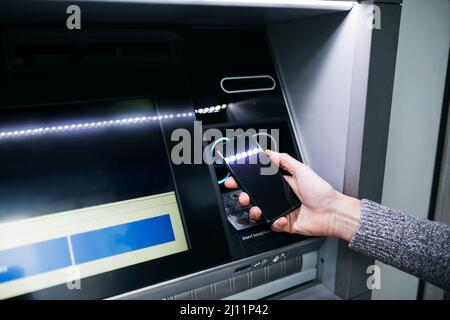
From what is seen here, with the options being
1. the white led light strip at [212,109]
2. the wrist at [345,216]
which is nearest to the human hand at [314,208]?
the wrist at [345,216]

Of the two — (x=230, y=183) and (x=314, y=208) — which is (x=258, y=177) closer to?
(x=230, y=183)

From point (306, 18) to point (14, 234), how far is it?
0.86 metres

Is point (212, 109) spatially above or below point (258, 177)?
above

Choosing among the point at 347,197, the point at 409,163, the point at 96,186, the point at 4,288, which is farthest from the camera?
the point at 409,163

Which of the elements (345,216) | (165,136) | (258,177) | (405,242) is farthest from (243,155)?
(405,242)

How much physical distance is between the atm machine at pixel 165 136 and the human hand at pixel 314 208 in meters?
0.03

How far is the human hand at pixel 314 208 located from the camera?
34.8 inches

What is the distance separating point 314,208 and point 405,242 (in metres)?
0.23

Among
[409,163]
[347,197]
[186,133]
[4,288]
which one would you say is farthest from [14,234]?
[409,163]

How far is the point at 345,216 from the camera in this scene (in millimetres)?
889

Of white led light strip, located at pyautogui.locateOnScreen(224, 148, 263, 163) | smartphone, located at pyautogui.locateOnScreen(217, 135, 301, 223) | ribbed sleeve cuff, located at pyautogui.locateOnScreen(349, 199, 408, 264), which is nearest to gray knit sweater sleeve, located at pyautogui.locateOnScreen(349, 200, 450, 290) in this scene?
ribbed sleeve cuff, located at pyautogui.locateOnScreen(349, 199, 408, 264)

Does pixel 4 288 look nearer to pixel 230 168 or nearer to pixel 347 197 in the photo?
pixel 230 168

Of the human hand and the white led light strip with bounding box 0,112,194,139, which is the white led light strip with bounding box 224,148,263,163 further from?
the white led light strip with bounding box 0,112,194,139
